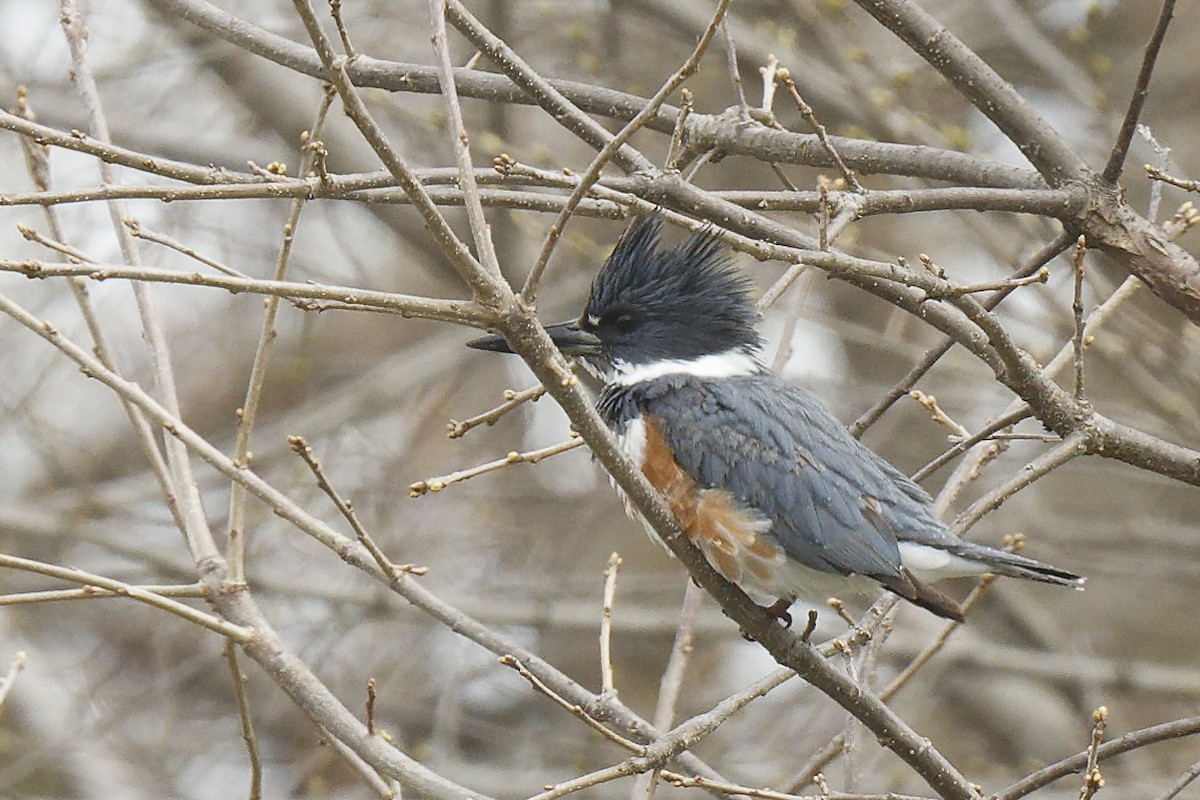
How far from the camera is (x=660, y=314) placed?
12.0ft

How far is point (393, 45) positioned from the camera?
21.2 ft

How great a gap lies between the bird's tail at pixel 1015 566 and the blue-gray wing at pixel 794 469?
0.12m

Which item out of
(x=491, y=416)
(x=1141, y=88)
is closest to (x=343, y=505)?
(x=491, y=416)

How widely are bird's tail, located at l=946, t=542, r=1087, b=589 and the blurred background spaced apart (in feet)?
6.68

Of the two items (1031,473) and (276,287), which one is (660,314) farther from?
(276,287)

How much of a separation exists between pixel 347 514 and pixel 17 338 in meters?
4.58

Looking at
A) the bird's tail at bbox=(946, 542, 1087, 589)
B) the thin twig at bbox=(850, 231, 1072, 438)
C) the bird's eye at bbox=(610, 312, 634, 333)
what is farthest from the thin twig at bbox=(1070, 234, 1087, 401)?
the bird's eye at bbox=(610, 312, 634, 333)

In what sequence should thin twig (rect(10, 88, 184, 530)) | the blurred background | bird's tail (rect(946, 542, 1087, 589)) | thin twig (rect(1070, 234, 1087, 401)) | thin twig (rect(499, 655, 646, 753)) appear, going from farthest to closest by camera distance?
1. the blurred background
2. thin twig (rect(10, 88, 184, 530))
3. bird's tail (rect(946, 542, 1087, 589))
4. thin twig (rect(1070, 234, 1087, 401))
5. thin twig (rect(499, 655, 646, 753))

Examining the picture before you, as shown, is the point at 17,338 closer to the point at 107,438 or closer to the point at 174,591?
the point at 107,438

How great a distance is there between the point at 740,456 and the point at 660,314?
2.00 ft

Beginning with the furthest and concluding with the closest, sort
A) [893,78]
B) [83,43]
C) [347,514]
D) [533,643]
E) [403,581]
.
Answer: [533,643] < [893,78] < [83,43] < [403,581] < [347,514]

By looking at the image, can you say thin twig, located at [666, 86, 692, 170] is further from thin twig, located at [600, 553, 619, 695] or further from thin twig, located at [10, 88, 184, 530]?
thin twig, located at [10, 88, 184, 530]

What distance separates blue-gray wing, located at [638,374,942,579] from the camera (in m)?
3.08

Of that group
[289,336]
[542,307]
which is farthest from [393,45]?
[289,336]
